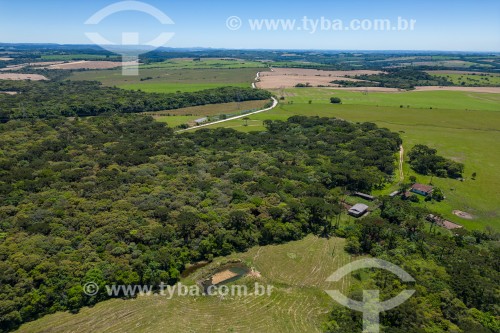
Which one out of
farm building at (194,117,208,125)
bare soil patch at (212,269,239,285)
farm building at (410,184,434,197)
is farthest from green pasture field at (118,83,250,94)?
bare soil patch at (212,269,239,285)

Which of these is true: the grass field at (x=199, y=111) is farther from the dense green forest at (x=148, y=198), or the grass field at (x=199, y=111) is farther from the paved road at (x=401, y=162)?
the paved road at (x=401, y=162)

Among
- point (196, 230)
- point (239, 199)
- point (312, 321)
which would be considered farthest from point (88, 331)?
point (239, 199)

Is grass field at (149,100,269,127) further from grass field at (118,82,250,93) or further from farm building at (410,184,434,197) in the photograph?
farm building at (410,184,434,197)

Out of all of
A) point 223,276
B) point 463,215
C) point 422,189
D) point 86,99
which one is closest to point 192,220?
point 223,276

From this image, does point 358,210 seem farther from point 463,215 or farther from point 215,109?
point 215,109

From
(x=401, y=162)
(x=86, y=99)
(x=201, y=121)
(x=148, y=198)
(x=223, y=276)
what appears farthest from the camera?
(x=86, y=99)
